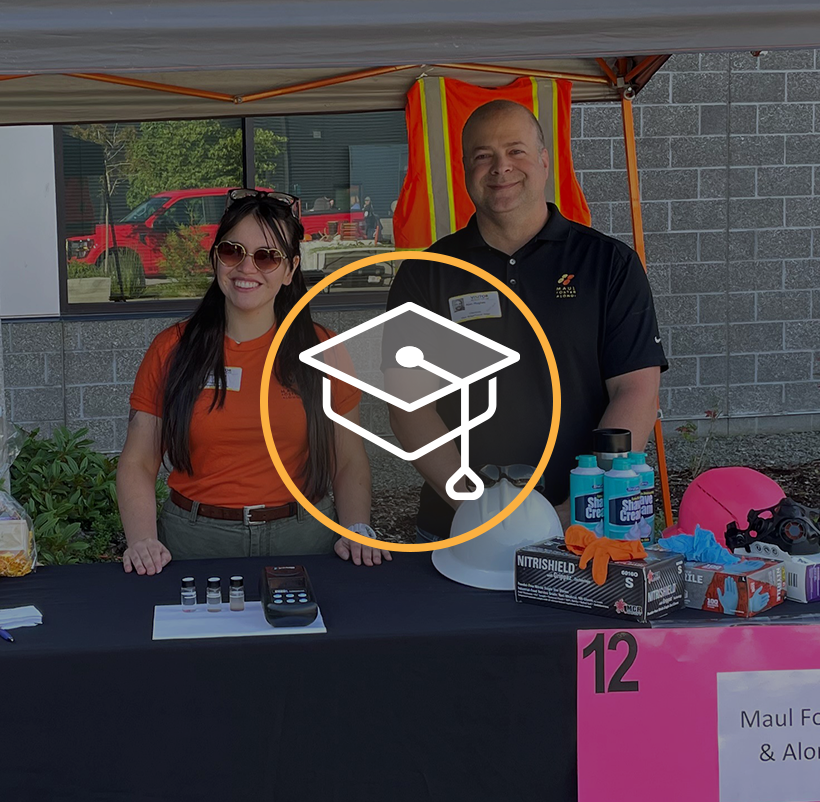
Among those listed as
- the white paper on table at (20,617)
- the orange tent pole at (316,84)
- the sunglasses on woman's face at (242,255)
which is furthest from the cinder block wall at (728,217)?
the white paper on table at (20,617)

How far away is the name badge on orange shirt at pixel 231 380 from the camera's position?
7.77ft

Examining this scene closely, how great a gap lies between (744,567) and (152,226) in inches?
198

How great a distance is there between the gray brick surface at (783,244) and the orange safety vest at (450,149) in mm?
3005

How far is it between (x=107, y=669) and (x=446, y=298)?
1268mm

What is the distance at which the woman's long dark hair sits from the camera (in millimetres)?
2334

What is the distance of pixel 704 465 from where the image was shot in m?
6.16

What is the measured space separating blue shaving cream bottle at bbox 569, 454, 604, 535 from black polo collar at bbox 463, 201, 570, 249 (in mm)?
841

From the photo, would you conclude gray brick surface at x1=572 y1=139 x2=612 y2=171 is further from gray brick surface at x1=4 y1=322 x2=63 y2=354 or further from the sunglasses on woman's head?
the sunglasses on woman's head

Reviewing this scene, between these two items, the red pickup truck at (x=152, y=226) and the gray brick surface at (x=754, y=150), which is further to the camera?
the gray brick surface at (x=754, y=150)

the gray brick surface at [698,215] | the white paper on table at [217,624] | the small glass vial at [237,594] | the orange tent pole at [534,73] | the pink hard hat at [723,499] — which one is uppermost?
the orange tent pole at [534,73]

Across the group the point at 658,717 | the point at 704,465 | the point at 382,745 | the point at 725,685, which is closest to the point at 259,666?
the point at 382,745

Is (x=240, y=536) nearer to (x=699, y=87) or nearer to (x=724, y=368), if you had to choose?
(x=724, y=368)

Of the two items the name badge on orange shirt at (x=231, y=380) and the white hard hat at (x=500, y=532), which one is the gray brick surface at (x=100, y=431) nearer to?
the name badge on orange shirt at (x=231, y=380)

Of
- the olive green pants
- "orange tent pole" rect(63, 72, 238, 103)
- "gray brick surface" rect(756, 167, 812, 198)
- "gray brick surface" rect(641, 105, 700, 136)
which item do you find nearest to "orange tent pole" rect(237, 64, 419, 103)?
"orange tent pole" rect(63, 72, 238, 103)
